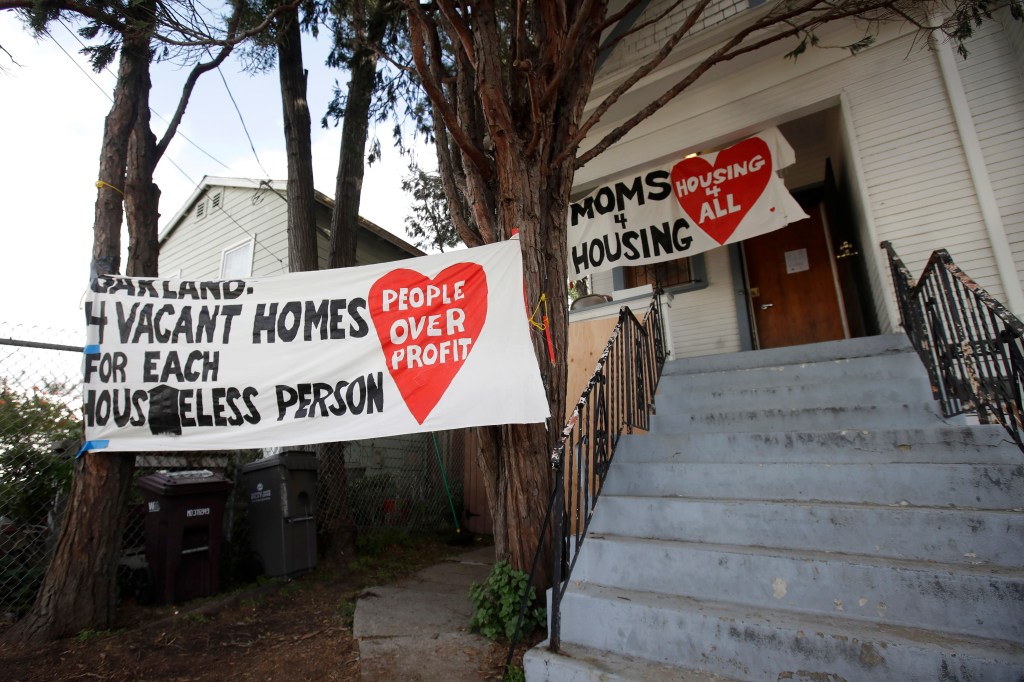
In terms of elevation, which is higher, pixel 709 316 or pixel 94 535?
pixel 709 316

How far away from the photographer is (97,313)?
13.7ft

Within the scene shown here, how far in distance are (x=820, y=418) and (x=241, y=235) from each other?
12.2 m

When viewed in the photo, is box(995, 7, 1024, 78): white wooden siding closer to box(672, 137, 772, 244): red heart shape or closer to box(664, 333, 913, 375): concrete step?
box(672, 137, 772, 244): red heart shape

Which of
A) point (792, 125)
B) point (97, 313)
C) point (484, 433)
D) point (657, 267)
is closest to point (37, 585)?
point (97, 313)

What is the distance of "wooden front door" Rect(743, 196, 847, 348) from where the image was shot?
720 cm

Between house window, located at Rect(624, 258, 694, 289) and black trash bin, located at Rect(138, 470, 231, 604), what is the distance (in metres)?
5.83

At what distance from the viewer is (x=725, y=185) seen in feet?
20.9

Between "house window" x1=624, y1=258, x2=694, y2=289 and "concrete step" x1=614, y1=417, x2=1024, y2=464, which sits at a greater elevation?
→ "house window" x1=624, y1=258, x2=694, y2=289

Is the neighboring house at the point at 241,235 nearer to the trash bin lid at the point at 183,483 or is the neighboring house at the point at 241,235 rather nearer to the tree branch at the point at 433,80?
the tree branch at the point at 433,80

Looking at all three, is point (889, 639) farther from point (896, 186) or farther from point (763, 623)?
point (896, 186)

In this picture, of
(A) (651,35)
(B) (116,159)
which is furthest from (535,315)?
(A) (651,35)

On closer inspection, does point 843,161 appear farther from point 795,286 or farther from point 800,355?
point 800,355

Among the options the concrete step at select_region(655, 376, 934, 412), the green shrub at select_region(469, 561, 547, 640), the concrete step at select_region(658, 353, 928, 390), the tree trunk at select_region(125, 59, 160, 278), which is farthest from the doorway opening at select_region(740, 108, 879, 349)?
the tree trunk at select_region(125, 59, 160, 278)

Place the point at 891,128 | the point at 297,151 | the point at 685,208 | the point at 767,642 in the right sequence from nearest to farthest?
the point at 767,642, the point at 891,128, the point at 685,208, the point at 297,151
